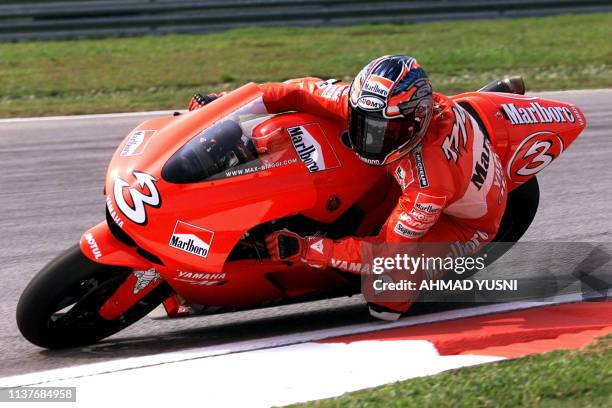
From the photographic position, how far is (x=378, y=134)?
480 centimetres

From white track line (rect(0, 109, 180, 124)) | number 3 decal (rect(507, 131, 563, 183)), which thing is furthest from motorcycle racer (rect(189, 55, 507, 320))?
white track line (rect(0, 109, 180, 124))

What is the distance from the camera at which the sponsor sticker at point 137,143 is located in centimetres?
493

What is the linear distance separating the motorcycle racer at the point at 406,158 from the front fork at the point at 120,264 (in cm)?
63

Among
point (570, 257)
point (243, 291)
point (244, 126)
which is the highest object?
point (244, 126)

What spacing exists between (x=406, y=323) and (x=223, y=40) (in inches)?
431

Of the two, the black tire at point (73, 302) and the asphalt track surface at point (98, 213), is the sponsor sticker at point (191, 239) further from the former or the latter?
the asphalt track surface at point (98, 213)

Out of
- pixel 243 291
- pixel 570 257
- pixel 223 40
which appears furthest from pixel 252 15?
pixel 243 291

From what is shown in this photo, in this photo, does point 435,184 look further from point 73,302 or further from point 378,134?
point 73,302

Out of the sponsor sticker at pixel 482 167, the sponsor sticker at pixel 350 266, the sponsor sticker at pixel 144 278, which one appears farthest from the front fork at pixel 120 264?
the sponsor sticker at pixel 482 167

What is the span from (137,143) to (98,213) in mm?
2434

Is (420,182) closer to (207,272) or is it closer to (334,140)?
(334,140)

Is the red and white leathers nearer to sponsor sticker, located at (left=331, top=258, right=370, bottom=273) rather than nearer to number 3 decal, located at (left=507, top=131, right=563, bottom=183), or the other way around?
sponsor sticker, located at (left=331, top=258, right=370, bottom=273)

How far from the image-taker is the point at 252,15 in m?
15.9

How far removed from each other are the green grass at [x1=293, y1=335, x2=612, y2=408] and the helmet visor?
116cm
